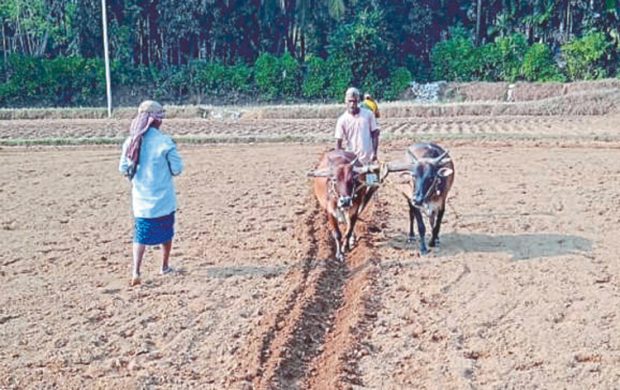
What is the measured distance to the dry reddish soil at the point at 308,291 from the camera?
230 inches

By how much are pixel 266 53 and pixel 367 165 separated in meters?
28.2

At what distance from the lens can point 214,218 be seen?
10984mm

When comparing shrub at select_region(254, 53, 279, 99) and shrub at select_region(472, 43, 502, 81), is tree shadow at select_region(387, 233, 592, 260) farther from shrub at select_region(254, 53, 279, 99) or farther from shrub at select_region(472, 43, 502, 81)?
shrub at select_region(472, 43, 502, 81)

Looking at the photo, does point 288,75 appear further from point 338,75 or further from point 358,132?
point 358,132

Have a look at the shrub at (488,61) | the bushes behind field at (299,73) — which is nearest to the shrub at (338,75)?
the bushes behind field at (299,73)

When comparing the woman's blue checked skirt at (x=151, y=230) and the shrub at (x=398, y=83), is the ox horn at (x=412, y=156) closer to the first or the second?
the woman's blue checked skirt at (x=151, y=230)

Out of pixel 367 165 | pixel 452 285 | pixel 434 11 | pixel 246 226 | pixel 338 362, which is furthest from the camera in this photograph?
pixel 434 11

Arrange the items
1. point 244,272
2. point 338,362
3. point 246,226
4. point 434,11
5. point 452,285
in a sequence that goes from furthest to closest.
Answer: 1. point 434,11
2. point 246,226
3. point 244,272
4. point 452,285
5. point 338,362

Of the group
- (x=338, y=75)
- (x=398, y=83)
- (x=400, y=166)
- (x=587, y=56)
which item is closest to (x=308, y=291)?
(x=400, y=166)

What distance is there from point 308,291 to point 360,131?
2.62m

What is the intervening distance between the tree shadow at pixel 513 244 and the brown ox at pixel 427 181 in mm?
277

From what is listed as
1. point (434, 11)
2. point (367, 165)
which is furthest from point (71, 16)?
point (367, 165)

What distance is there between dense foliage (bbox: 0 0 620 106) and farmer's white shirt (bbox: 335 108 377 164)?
26011 millimetres

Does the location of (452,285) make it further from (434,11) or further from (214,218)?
(434,11)
